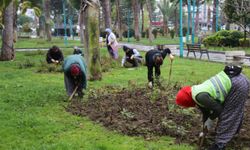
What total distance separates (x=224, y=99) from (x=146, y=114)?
2709 millimetres

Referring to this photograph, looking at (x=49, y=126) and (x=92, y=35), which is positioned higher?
(x=92, y=35)

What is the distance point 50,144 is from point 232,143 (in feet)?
9.82

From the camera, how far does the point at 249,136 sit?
687 centimetres

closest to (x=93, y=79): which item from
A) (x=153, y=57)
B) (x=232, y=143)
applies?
(x=153, y=57)

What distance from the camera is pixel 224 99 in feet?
20.0

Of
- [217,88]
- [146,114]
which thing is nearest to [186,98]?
[217,88]

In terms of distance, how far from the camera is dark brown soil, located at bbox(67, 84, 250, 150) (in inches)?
281

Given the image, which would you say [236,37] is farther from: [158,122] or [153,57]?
[158,122]

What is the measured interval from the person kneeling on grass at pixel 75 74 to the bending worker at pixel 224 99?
14.1 ft

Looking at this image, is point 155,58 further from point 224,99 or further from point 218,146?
point 218,146

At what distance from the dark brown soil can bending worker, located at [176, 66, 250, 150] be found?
45cm

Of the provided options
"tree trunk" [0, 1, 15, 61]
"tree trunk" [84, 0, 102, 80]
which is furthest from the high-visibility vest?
"tree trunk" [0, 1, 15, 61]

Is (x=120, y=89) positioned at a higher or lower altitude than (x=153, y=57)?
lower

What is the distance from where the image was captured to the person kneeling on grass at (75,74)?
32.5 ft
